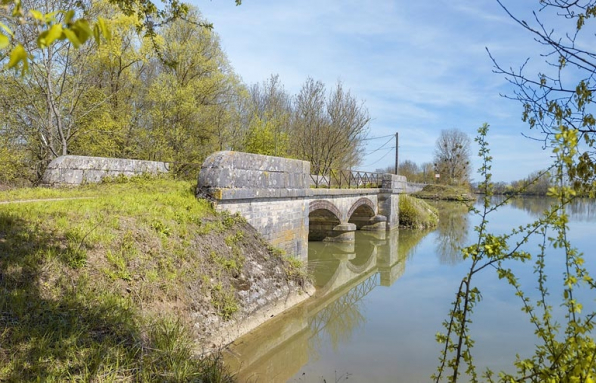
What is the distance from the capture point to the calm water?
6109 millimetres

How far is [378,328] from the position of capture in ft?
26.0

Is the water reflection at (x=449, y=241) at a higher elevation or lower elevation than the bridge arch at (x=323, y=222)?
lower

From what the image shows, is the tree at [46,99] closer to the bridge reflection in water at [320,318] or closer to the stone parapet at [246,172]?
the stone parapet at [246,172]

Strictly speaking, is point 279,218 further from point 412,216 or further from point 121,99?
point 412,216

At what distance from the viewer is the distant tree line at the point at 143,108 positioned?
12.4 m

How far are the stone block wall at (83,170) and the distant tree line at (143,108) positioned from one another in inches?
68.4

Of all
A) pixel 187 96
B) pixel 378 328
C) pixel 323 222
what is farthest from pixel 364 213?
pixel 378 328

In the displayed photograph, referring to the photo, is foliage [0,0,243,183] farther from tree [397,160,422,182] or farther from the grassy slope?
tree [397,160,422,182]

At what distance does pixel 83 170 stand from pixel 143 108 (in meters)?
10.2

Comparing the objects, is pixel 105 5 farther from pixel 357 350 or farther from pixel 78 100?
pixel 357 350

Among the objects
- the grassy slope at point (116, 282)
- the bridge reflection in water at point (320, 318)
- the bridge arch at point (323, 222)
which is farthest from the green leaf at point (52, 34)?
the bridge arch at point (323, 222)

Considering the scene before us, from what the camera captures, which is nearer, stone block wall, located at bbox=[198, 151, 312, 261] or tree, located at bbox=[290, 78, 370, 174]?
stone block wall, located at bbox=[198, 151, 312, 261]

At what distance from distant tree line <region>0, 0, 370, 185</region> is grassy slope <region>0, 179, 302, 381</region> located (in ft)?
13.5

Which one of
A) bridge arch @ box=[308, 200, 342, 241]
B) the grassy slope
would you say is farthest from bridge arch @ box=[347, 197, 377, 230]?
the grassy slope
